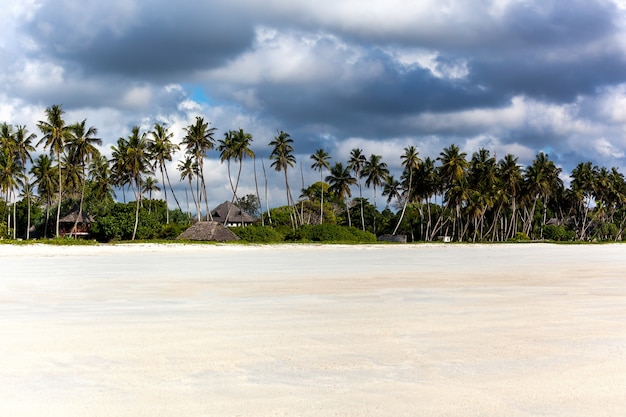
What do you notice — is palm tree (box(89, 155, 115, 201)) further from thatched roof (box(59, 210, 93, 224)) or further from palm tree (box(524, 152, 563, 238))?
palm tree (box(524, 152, 563, 238))

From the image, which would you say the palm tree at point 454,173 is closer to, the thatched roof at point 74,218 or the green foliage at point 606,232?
the green foliage at point 606,232

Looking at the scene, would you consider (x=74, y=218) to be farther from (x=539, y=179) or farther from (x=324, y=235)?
(x=539, y=179)

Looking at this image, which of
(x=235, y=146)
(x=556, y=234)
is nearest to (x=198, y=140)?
(x=235, y=146)

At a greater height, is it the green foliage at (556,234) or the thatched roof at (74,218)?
the thatched roof at (74,218)

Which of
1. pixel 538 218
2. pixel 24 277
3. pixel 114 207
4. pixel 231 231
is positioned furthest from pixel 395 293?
pixel 538 218

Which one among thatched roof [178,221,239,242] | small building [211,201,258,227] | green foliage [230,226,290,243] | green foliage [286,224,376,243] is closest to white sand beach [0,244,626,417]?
thatched roof [178,221,239,242]

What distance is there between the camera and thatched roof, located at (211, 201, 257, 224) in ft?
295

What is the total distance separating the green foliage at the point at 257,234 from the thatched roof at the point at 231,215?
1176 inches

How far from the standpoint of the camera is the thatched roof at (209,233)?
2141 inches

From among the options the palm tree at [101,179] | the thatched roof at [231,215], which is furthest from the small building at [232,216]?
the palm tree at [101,179]

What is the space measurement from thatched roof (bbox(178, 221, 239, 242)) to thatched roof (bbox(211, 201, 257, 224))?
32059mm

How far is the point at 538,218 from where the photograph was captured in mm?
91562

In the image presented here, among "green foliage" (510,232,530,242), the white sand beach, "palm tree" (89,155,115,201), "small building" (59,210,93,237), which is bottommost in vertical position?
the white sand beach

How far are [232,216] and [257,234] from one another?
3473 cm
